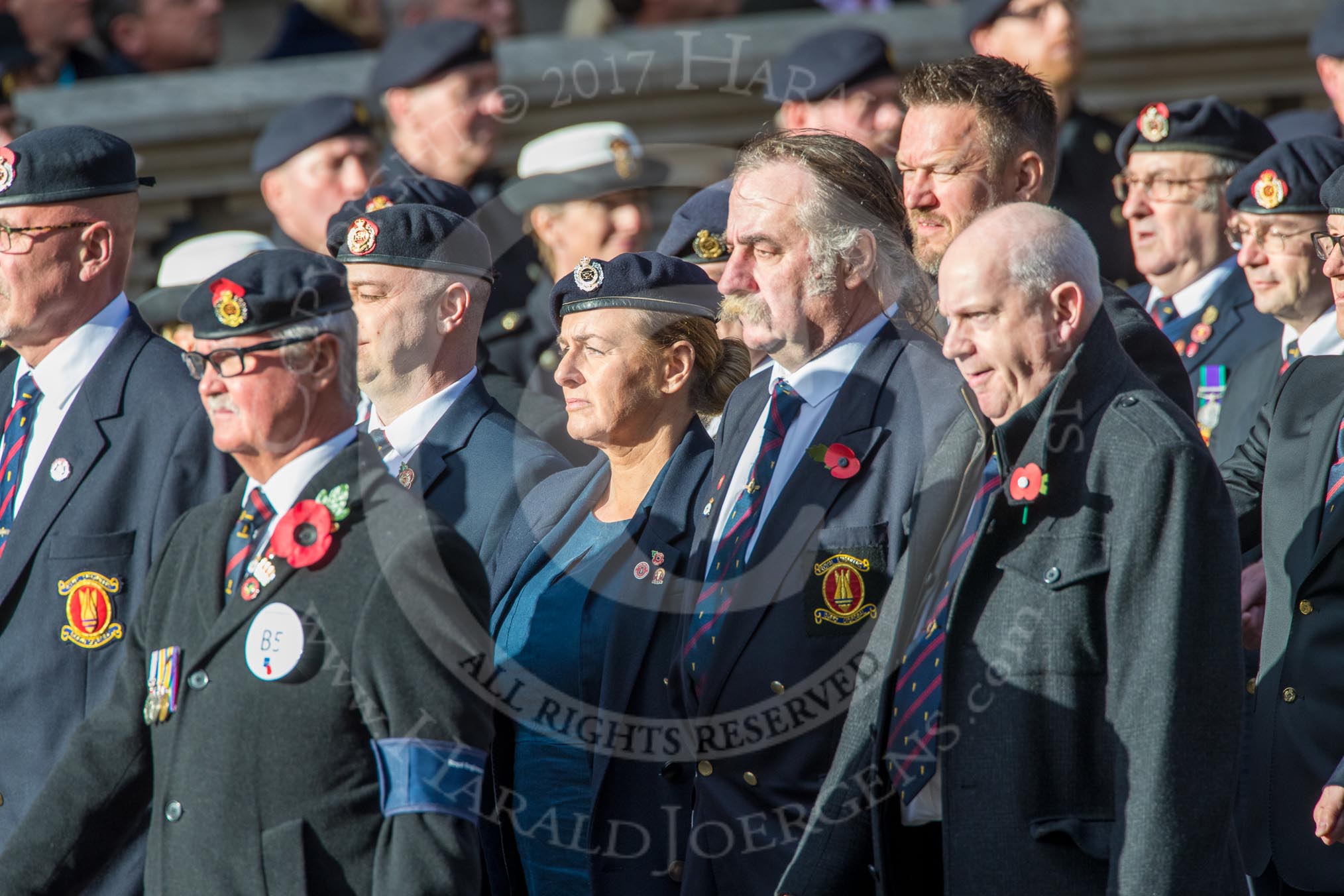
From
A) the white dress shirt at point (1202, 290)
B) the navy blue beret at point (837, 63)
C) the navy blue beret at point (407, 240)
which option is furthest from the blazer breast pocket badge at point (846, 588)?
the navy blue beret at point (837, 63)

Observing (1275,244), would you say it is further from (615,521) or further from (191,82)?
(191,82)

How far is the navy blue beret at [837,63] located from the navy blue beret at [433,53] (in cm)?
124

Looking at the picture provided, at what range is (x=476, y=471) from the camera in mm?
4684

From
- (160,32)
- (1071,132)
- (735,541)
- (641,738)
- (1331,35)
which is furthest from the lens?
(160,32)

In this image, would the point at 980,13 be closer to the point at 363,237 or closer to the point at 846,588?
the point at 363,237

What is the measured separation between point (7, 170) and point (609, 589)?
5.87 feet

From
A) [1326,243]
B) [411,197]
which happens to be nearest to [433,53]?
[411,197]

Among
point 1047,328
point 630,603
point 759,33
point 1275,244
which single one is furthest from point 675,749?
point 759,33

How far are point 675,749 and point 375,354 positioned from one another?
52.1 inches

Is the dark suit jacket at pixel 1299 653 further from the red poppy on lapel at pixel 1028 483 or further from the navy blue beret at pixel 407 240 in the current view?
the navy blue beret at pixel 407 240

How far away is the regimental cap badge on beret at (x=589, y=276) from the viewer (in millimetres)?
4492

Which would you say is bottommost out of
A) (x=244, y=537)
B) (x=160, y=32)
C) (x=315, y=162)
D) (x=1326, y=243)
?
(x=160, y=32)

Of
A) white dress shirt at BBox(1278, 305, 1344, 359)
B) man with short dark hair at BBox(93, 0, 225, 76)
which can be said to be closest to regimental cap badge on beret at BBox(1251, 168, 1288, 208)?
white dress shirt at BBox(1278, 305, 1344, 359)

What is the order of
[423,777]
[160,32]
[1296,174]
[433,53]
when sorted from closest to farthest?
[423,777], [1296,174], [433,53], [160,32]
